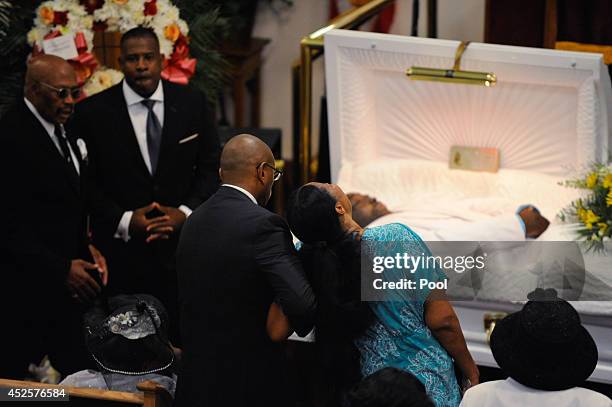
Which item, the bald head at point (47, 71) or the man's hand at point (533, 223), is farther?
the man's hand at point (533, 223)

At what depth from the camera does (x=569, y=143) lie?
13.3ft

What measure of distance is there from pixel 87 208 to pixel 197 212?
126 cm

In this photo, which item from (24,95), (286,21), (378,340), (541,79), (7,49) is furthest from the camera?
(286,21)

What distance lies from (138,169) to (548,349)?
1955 mm

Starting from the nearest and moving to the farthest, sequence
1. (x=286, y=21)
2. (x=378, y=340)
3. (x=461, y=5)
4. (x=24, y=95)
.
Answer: (x=378, y=340) < (x=24, y=95) < (x=461, y=5) < (x=286, y=21)

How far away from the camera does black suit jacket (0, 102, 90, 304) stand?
10.9ft

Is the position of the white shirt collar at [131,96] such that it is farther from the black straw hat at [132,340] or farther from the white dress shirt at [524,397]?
the white dress shirt at [524,397]

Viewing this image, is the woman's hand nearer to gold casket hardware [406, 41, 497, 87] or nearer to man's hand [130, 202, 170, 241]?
man's hand [130, 202, 170, 241]

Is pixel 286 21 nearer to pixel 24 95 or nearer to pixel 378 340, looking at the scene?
pixel 24 95

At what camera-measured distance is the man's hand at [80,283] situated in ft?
11.1

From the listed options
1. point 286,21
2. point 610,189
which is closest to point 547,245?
point 610,189

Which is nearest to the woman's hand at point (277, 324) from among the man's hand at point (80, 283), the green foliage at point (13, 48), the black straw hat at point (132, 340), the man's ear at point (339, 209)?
the man's ear at point (339, 209)

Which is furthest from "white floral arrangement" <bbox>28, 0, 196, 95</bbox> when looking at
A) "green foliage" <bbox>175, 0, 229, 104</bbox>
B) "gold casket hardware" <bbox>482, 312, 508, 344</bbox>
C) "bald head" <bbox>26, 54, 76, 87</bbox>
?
"gold casket hardware" <bbox>482, 312, 508, 344</bbox>

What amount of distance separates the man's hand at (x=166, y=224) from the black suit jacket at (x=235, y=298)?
1113mm
